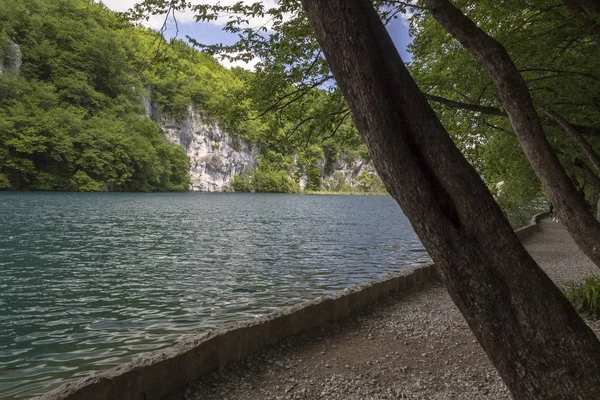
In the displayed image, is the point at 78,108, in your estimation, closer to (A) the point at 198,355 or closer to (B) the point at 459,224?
(A) the point at 198,355

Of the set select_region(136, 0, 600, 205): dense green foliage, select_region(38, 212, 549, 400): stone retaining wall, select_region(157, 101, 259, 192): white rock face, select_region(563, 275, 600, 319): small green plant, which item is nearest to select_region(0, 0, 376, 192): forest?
select_region(157, 101, 259, 192): white rock face

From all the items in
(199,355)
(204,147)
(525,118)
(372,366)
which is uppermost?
(204,147)

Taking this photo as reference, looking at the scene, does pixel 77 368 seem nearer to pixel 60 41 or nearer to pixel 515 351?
pixel 515 351

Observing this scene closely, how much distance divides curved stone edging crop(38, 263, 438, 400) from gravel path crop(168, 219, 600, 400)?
15 cm

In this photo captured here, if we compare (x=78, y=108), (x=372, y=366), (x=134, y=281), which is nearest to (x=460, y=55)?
(x=372, y=366)

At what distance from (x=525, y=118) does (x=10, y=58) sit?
84290 millimetres

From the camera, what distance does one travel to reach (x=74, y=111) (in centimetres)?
7475

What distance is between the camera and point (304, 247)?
2038cm

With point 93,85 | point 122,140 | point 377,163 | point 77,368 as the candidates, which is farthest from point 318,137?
point 93,85

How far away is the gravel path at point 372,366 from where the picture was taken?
454cm

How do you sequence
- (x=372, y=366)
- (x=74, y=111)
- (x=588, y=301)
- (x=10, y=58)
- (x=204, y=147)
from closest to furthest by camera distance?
(x=372, y=366) < (x=588, y=301) < (x=10, y=58) < (x=74, y=111) < (x=204, y=147)

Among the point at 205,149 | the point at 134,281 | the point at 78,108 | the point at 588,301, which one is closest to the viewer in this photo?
the point at 588,301

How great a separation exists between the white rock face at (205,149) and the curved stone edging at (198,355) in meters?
102

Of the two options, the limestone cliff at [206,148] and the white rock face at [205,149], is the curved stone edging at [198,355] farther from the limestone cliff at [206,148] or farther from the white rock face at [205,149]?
the white rock face at [205,149]
